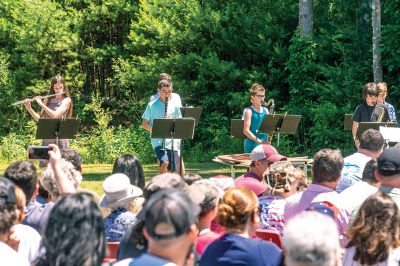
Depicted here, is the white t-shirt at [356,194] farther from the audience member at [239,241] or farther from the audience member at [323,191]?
the audience member at [239,241]

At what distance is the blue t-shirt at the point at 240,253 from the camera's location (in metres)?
4.45

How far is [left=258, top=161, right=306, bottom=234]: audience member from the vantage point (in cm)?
627

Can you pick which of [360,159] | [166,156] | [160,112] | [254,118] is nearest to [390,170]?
[360,159]

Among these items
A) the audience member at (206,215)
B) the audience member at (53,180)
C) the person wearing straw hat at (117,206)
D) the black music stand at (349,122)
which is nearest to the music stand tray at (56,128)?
the black music stand at (349,122)

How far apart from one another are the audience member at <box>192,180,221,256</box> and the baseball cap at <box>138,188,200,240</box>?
4.43ft

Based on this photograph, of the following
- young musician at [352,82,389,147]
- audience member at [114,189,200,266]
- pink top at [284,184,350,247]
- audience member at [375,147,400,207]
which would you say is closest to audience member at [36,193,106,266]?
audience member at [114,189,200,266]

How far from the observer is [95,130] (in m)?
22.1

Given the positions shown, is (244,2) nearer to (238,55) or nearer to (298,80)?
(238,55)

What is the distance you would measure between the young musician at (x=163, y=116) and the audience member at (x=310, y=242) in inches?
337

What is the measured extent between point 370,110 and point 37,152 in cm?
475

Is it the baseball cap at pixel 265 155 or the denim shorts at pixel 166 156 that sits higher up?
the baseball cap at pixel 265 155

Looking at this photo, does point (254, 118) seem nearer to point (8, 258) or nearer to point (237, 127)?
point (237, 127)

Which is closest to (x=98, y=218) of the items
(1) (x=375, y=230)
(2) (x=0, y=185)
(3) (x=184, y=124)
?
(2) (x=0, y=185)

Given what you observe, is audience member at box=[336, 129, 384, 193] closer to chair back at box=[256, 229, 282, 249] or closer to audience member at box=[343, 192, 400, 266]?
chair back at box=[256, 229, 282, 249]
